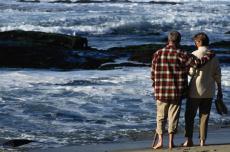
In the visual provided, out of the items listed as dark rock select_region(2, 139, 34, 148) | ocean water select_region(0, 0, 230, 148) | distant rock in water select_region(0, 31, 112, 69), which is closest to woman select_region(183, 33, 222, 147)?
ocean water select_region(0, 0, 230, 148)

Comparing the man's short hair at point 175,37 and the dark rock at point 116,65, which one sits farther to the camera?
the dark rock at point 116,65

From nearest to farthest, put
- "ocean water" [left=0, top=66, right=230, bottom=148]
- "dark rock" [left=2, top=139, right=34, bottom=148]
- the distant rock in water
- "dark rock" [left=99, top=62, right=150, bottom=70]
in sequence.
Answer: "dark rock" [left=2, top=139, right=34, bottom=148]
"ocean water" [left=0, top=66, right=230, bottom=148]
the distant rock in water
"dark rock" [left=99, top=62, right=150, bottom=70]

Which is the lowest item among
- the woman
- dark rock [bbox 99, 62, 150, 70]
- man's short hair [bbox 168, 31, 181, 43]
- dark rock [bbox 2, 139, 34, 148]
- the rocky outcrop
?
dark rock [bbox 99, 62, 150, 70]

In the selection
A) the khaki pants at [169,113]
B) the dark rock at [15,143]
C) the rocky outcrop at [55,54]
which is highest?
the khaki pants at [169,113]

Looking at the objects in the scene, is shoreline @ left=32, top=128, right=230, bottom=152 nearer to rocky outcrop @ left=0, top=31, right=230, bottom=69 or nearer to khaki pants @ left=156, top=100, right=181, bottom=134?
khaki pants @ left=156, top=100, right=181, bottom=134

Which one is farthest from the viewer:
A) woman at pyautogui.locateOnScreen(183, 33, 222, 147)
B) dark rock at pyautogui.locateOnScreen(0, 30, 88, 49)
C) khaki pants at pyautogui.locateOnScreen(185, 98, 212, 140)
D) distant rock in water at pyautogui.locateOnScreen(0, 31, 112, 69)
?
dark rock at pyautogui.locateOnScreen(0, 30, 88, 49)

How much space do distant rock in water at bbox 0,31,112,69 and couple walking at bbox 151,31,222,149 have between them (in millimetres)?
12384

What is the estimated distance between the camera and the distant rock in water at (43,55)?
2114 centimetres

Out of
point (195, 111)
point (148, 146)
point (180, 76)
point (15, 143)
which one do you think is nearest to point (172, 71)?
point (180, 76)

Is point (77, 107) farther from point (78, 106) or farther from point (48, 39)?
point (48, 39)

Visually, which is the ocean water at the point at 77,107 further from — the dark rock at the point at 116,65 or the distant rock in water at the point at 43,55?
the dark rock at the point at 116,65

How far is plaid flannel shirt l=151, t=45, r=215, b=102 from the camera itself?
8742 mm

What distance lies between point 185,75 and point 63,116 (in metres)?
4.57

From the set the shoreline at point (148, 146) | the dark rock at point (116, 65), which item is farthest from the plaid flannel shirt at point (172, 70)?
the dark rock at point (116, 65)
